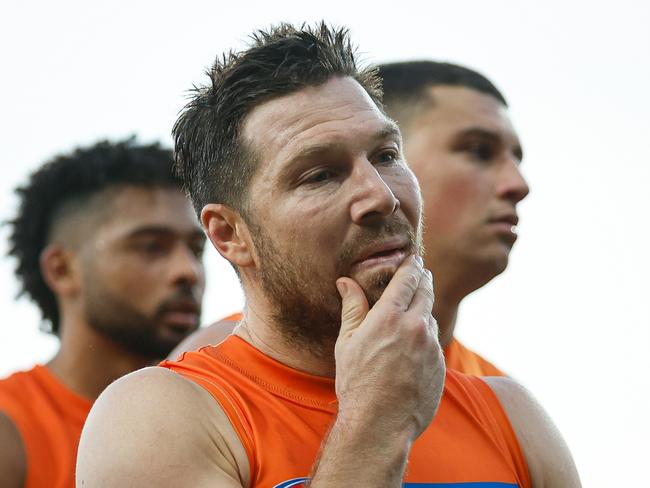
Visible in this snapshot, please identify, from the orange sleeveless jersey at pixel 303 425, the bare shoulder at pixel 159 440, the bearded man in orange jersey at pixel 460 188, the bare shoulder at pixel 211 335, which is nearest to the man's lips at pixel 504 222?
the bearded man in orange jersey at pixel 460 188

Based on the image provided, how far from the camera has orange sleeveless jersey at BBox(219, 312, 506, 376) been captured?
17.1 feet

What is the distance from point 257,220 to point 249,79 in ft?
1.48

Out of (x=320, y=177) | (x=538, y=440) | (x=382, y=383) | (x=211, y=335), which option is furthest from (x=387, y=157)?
(x=211, y=335)

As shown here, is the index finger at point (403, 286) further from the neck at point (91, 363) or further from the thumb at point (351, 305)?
the neck at point (91, 363)

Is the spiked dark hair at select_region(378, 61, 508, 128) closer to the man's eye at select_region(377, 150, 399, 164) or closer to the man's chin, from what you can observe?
the man's eye at select_region(377, 150, 399, 164)

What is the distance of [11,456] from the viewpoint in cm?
540

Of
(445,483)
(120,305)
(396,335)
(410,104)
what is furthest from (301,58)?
(120,305)

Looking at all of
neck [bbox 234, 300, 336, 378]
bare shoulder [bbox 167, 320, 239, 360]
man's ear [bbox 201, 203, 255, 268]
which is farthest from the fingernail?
bare shoulder [bbox 167, 320, 239, 360]

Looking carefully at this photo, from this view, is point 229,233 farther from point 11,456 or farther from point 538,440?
point 11,456

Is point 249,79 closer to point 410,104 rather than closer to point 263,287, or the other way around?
point 263,287

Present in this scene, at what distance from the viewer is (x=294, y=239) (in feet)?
10.3

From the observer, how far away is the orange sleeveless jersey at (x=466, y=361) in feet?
17.1

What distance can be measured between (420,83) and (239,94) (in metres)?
2.28

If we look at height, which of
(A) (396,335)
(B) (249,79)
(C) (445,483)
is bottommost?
(C) (445,483)
